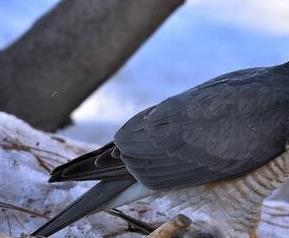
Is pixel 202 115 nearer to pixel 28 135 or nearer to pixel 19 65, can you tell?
pixel 28 135

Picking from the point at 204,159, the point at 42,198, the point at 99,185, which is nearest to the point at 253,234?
the point at 204,159

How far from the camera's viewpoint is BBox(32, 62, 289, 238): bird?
4.88 metres

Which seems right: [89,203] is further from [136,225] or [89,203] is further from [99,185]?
[136,225]

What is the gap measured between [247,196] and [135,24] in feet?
11.0

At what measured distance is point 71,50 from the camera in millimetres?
8000

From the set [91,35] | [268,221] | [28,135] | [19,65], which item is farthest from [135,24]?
[268,221]

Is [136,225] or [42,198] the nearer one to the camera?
[136,225]

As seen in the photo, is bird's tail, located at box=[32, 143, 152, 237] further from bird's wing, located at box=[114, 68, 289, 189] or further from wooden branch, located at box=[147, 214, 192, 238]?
wooden branch, located at box=[147, 214, 192, 238]

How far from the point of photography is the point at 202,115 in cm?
499

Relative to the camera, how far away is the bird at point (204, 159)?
4.88 m

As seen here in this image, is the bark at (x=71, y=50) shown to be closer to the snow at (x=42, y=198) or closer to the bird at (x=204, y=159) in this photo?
the snow at (x=42, y=198)

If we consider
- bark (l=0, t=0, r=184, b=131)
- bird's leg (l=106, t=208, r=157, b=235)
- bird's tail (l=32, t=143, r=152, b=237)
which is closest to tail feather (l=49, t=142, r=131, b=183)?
bird's tail (l=32, t=143, r=152, b=237)

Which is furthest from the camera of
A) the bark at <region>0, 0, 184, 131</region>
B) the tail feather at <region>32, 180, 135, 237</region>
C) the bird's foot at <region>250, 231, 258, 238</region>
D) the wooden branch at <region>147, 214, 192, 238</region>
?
the bark at <region>0, 0, 184, 131</region>

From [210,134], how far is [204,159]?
13 cm
